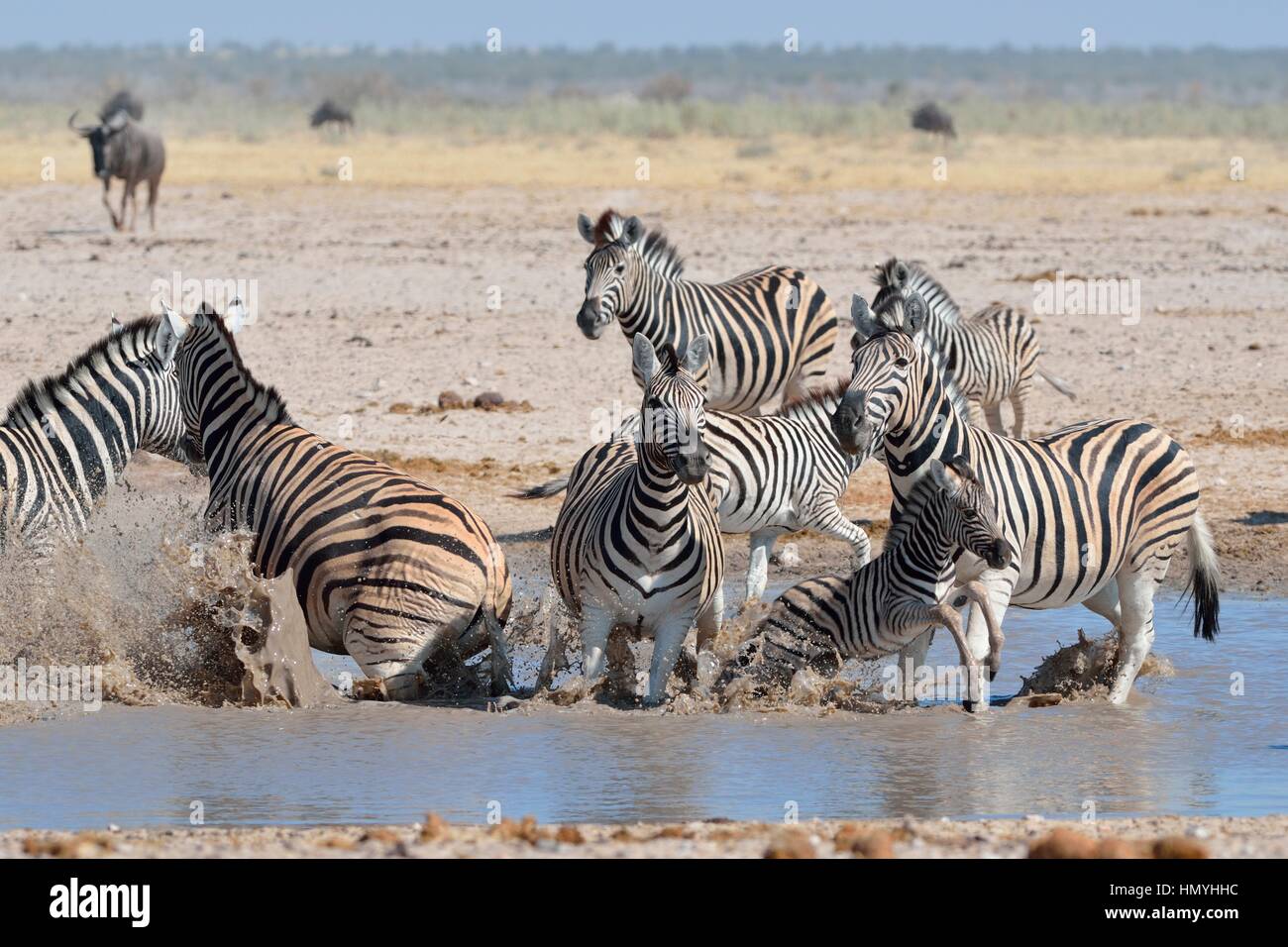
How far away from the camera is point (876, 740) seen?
6961mm

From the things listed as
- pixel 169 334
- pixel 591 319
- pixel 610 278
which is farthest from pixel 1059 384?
pixel 169 334

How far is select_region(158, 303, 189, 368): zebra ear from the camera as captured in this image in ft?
26.1

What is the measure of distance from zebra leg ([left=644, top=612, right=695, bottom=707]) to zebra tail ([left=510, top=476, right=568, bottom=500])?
3.39 m

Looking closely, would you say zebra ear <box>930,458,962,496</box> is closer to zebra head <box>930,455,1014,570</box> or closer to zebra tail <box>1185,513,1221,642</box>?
zebra head <box>930,455,1014,570</box>

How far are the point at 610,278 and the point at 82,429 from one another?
350 centimetres

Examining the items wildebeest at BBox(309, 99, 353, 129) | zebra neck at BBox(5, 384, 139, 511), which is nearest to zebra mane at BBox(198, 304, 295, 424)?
zebra neck at BBox(5, 384, 139, 511)

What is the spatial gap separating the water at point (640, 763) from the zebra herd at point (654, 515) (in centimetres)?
31

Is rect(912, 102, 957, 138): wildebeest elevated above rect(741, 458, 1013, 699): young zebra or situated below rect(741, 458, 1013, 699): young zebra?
above

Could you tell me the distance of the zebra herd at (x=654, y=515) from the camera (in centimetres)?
702

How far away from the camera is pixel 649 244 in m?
11.1

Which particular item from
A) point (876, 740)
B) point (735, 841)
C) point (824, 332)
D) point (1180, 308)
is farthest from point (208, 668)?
point (1180, 308)

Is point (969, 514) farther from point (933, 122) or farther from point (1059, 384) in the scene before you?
point (933, 122)

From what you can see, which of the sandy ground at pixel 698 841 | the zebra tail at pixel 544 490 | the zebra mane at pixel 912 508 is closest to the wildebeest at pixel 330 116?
the zebra tail at pixel 544 490

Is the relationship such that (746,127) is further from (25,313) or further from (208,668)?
(208,668)
